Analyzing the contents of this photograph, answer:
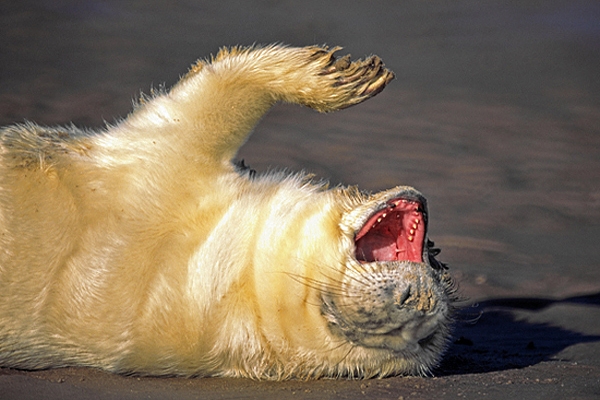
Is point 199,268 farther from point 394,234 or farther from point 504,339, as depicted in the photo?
point 504,339

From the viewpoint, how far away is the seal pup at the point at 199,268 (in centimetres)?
450

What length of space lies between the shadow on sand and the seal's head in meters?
0.48

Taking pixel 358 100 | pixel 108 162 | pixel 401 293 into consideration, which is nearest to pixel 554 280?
pixel 358 100

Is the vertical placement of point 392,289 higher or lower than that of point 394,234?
lower

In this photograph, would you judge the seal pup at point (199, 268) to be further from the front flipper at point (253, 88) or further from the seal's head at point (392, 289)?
the front flipper at point (253, 88)

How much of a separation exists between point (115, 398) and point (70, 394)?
23cm

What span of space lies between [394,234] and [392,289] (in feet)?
1.40

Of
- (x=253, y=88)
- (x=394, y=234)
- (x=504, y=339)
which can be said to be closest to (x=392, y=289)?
(x=394, y=234)

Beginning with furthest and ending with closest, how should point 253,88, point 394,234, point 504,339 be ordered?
point 504,339 → point 253,88 → point 394,234

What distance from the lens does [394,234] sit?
183 inches

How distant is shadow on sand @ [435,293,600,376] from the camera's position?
536 centimetres

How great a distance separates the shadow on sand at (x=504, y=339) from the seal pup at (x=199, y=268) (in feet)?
2.34

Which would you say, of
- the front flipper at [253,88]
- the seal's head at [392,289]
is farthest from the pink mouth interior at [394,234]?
the front flipper at [253,88]

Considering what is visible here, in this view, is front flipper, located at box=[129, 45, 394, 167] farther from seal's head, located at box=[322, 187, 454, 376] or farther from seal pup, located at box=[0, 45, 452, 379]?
seal's head, located at box=[322, 187, 454, 376]
